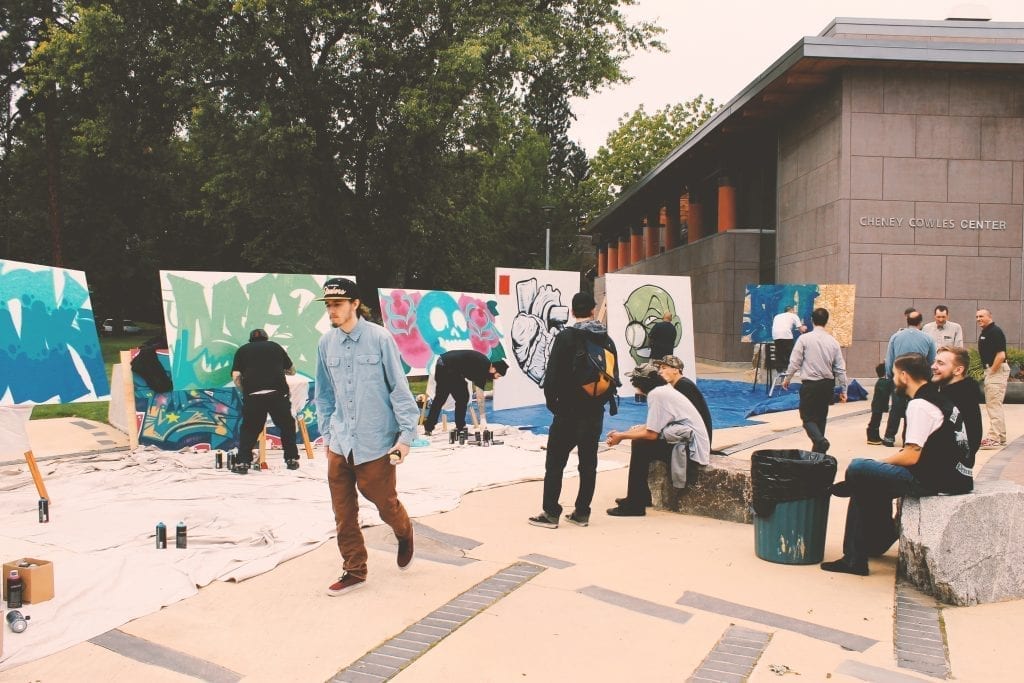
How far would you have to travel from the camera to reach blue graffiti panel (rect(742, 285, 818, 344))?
1777 cm

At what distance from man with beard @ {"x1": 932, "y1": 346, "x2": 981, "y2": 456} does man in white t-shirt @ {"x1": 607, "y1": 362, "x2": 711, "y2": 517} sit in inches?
74.8

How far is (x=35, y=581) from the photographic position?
185 inches

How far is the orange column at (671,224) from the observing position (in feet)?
110

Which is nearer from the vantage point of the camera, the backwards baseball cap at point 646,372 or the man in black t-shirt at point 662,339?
the backwards baseball cap at point 646,372

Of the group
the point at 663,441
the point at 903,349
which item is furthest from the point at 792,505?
the point at 903,349

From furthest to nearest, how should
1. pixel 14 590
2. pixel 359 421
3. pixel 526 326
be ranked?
pixel 526 326, pixel 359 421, pixel 14 590

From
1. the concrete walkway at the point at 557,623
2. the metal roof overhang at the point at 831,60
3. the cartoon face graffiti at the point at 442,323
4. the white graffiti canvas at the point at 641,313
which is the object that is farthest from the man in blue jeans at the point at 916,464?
the metal roof overhang at the point at 831,60

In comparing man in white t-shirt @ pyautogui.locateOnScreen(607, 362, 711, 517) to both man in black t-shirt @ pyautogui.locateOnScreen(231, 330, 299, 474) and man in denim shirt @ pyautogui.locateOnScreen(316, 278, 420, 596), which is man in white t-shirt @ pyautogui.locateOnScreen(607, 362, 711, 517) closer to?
man in denim shirt @ pyautogui.locateOnScreen(316, 278, 420, 596)

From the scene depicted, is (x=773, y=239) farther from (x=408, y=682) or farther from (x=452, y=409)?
(x=408, y=682)

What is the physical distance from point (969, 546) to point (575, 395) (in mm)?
2855

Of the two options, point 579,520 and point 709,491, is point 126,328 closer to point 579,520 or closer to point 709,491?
point 579,520

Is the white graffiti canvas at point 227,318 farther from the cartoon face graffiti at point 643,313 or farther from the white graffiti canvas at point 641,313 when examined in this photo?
the cartoon face graffiti at point 643,313

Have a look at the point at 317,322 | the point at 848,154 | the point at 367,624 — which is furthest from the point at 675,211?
the point at 367,624

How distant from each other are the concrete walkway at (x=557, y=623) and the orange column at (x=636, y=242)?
35215 mm
